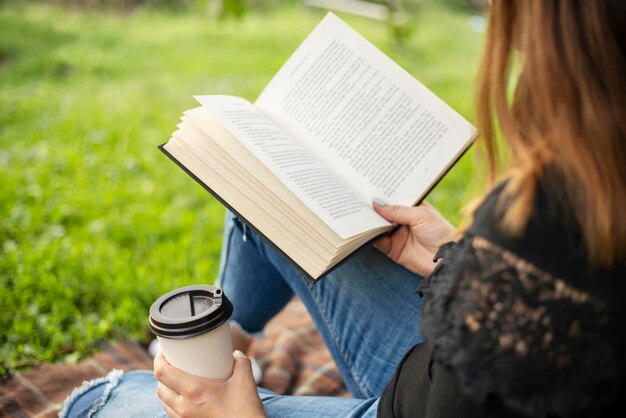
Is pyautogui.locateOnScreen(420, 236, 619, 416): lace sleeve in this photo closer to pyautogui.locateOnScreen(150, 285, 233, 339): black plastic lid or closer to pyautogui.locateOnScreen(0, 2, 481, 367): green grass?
pyautogui.locateOnScreen(0, 2, 481, 367): green grass

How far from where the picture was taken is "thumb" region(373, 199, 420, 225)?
130 cm

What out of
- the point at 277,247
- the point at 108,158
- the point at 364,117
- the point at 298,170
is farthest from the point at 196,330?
the point at 108,158

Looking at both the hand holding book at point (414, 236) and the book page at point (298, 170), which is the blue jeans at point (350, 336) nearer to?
the hand holding book at point (414, 236)

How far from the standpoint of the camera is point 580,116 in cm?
76

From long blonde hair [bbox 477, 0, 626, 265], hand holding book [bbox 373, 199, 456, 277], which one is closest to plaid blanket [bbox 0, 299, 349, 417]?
hand holding book [bbox 373, 199, 456, 277]

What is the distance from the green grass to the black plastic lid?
1.66ft

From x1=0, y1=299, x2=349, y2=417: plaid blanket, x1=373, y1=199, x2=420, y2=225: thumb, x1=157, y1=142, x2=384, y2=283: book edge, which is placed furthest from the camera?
x1=0, y1=299, x2=349, y2=417: plaid blanket

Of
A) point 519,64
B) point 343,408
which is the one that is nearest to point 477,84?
point 519,64

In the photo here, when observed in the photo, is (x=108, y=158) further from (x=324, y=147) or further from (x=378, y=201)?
(x=378, y=201)

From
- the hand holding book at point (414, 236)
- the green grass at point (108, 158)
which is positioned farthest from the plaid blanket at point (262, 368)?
the hand holding book at point (414, 236)

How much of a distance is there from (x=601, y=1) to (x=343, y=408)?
30.3 inches

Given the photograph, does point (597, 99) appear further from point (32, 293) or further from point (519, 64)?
point (32, 293)

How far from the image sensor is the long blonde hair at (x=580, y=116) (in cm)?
73

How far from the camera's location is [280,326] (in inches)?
80.3
